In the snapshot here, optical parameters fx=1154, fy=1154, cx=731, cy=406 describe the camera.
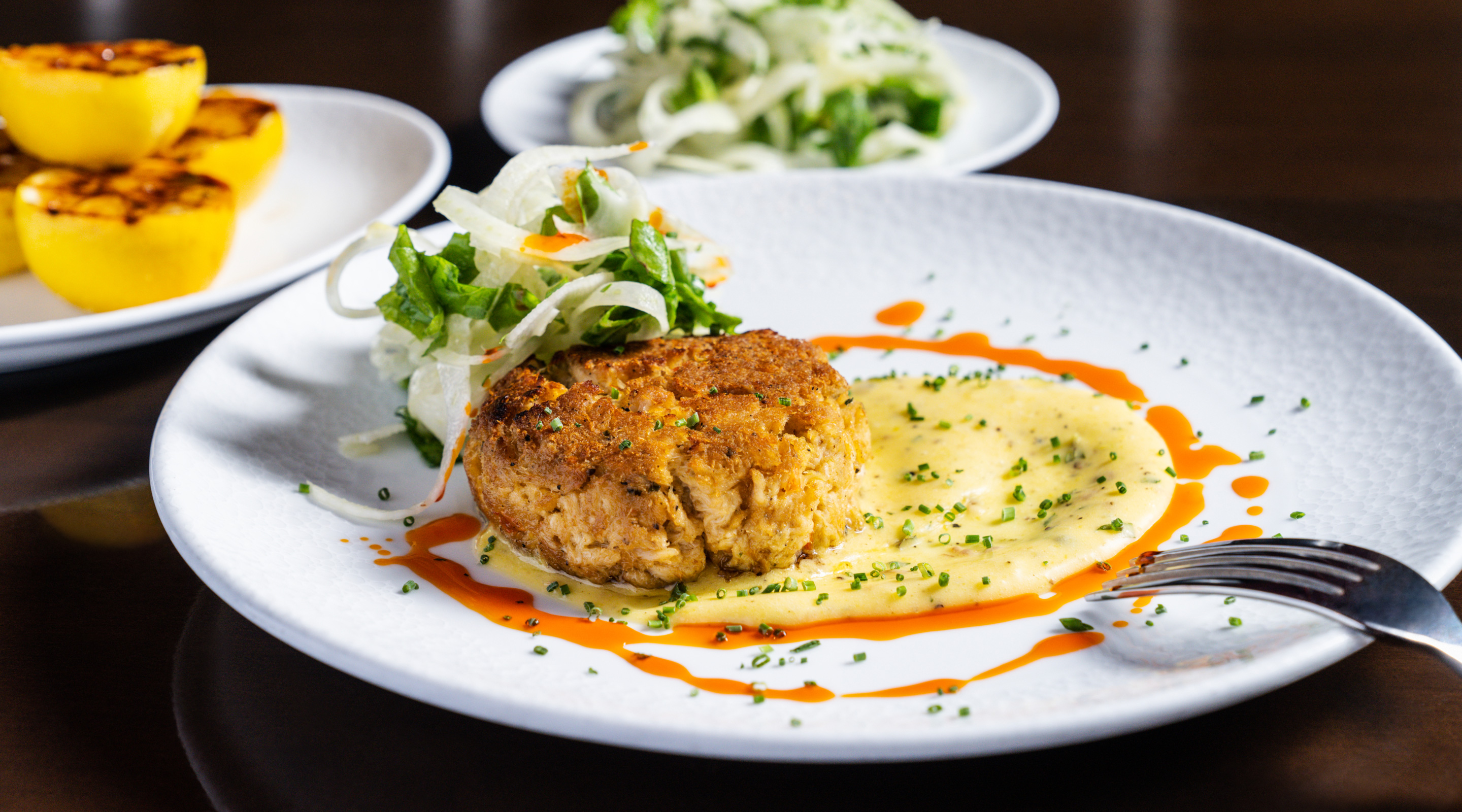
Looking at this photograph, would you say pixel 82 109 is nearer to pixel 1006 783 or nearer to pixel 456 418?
pixel 456 418

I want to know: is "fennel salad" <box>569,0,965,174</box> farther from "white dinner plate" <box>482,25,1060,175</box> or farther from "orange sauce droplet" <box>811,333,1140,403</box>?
"orange sauce droplet" <box>811,333,1140,403</box>

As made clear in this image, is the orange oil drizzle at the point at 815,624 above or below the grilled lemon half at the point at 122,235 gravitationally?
below

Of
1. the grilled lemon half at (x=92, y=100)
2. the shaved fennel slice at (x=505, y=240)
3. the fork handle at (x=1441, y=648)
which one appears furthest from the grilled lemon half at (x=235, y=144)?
the fork handle at (x=1441, y=648)

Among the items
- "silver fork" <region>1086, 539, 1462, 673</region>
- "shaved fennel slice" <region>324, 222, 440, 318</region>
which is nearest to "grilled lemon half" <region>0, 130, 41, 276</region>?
"shaved fennel slice" <region>324, 222, 440, 318</region>

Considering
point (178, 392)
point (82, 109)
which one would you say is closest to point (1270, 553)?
point (178, 392)

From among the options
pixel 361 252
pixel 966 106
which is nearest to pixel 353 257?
pixel 361 252

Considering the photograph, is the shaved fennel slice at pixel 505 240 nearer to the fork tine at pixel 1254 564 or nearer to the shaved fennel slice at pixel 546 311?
the shaved fennel slice at pixel 546 311
